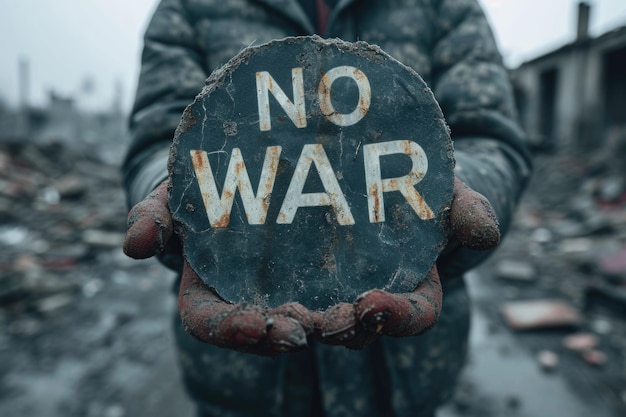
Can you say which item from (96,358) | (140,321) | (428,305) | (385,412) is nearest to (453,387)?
(385,412)

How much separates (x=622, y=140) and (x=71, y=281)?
8.08 meters

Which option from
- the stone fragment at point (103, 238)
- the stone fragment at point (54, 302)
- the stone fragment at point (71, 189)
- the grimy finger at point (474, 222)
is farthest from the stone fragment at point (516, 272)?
the stone fragment at point (71, 189)

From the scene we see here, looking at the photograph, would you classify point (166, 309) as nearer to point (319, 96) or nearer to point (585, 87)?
point (319, 96)

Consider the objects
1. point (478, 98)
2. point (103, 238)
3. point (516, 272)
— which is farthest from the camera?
point (103, 238)

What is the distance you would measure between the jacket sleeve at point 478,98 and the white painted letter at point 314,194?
15.5 inches

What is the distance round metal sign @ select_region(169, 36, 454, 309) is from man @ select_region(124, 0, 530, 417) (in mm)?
131

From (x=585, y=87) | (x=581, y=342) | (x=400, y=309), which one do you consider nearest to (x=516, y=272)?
(x=581, y=342)

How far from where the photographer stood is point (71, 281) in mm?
3930

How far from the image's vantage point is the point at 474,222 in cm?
81

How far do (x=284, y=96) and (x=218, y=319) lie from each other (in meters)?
0.48

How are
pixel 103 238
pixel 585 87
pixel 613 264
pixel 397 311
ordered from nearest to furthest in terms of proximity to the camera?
1. pixel 397 311
2. pixel 613 264
3. pixel 103 238
4. pixel 585 87

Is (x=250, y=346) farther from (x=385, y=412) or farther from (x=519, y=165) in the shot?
(x=519, y=165)

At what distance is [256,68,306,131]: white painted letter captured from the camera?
904 millimetres

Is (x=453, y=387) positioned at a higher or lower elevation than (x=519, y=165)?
lower
